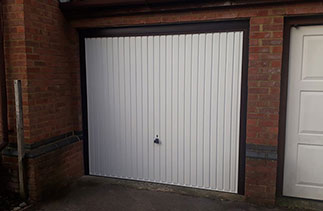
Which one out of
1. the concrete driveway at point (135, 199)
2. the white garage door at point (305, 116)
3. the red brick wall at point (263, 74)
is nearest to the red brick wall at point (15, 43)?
the concrete driveway at point (135, 199)

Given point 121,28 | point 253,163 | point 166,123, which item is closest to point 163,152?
point 166,123

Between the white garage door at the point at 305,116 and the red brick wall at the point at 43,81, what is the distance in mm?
2945

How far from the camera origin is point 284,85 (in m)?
3.49

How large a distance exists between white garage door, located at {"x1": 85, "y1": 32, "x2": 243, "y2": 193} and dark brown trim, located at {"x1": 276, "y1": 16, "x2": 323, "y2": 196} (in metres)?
0.51

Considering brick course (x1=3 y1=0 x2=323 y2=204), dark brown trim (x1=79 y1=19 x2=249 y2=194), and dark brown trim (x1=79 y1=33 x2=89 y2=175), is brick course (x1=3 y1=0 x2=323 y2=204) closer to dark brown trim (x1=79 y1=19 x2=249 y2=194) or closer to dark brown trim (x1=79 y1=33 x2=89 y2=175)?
dark brown trim (x1=79 y1=19 x2=249 y2=194)

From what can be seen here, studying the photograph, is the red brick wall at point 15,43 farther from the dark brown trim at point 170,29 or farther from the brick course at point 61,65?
the dark brown trim at point 170,29

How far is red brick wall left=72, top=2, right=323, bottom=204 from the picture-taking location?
3324 mm

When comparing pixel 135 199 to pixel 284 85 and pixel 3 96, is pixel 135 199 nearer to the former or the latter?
pixel 3 96

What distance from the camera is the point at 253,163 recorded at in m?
3.56

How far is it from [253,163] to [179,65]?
157cm

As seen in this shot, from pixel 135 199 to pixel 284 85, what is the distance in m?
2.36

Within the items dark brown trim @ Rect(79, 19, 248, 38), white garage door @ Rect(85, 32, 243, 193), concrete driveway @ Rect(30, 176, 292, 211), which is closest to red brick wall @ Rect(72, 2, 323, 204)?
dark brown trim @ Rect(79, 19, 248, 38)

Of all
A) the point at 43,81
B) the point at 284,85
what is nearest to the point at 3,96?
the point at 43,81

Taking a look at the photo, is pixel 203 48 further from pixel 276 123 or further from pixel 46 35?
pixel 46 35
